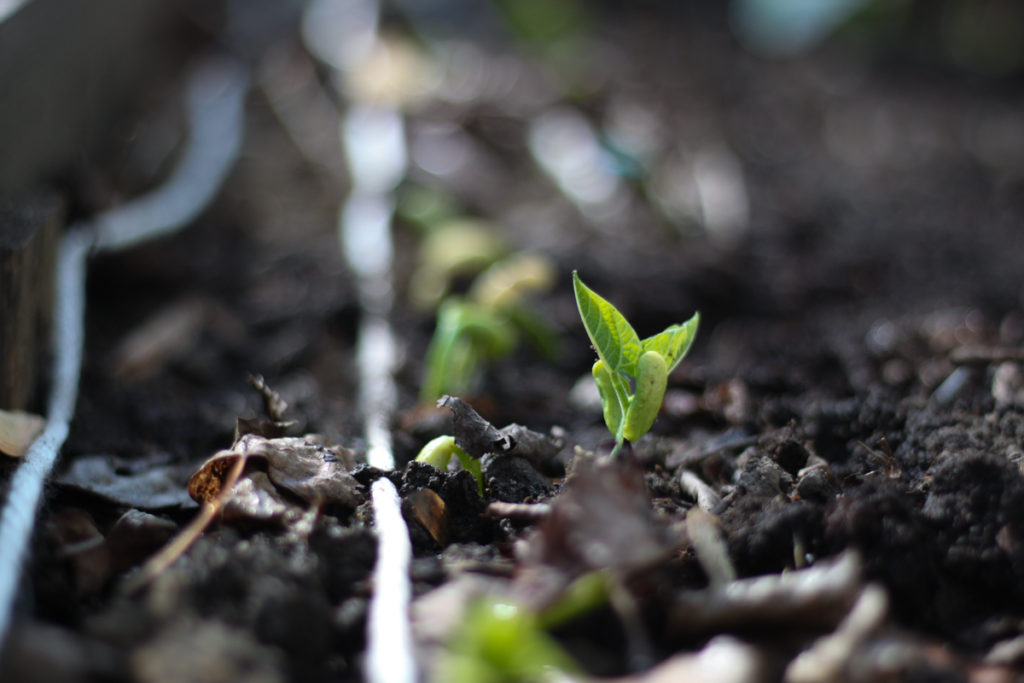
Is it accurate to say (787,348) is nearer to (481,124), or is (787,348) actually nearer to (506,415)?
(506,415)

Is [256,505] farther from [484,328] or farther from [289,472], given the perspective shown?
[484,328]

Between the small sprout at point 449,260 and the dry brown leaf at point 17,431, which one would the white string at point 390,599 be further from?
the small sprout at point 449,260

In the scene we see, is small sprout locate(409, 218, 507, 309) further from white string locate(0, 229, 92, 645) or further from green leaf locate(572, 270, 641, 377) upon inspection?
green leaf locate(572, 270, 641, 377)

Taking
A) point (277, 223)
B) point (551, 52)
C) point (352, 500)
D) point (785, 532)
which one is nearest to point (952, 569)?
point (785, 532)

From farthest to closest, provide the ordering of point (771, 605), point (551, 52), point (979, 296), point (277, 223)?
point (551, 52) < point (277, 223) < point (979, 296) < point (771, 605)

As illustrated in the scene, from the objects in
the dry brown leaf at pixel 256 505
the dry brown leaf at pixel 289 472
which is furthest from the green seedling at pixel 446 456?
the dry brown leaf at pixel 256 505

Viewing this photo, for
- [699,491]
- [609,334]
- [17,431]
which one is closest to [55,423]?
[17,431]

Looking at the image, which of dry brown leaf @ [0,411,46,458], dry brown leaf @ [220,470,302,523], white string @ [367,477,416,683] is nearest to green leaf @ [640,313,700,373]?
white string @ [367,477,416,683]
